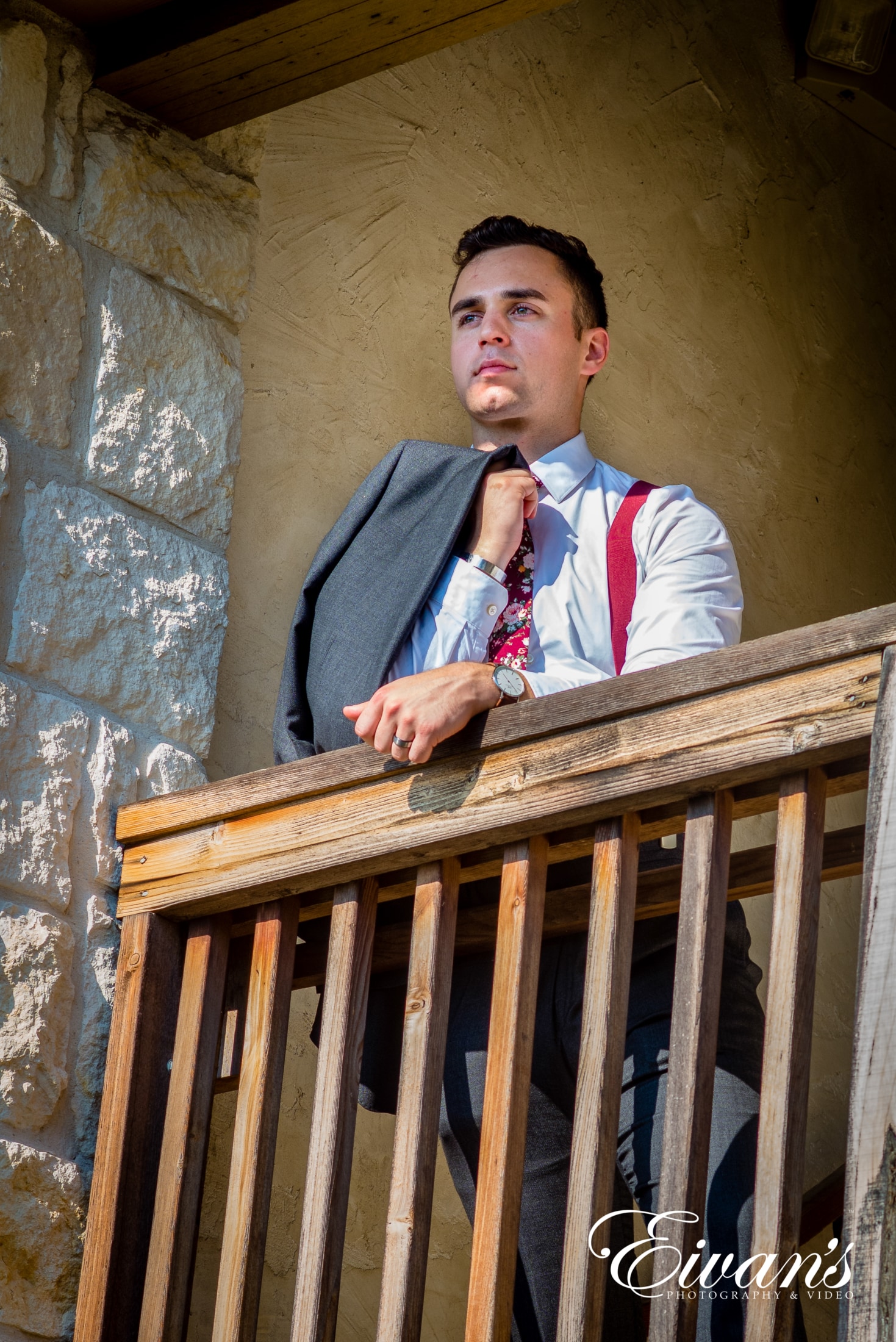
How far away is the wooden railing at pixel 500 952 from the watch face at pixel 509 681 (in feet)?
0.22

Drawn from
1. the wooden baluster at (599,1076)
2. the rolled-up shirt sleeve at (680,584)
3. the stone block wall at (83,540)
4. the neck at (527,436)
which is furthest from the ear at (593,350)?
the wooden baluster at (599,1076)

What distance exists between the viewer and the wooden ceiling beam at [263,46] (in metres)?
2.31

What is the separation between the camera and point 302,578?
2805 millimetres

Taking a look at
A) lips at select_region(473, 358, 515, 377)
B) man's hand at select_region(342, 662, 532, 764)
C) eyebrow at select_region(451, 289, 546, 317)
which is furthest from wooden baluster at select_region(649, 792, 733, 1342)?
eyebrow at select_region(451, 289, 546, 317)

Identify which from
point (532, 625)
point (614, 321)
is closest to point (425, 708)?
point (532, 625)

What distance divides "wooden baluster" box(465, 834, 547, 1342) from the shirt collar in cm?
70

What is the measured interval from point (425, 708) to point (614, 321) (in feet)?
5.84

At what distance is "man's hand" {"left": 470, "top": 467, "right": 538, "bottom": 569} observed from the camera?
218 centimetres

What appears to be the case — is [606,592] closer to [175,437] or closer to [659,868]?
[659,868]

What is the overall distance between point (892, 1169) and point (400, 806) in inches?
28.2

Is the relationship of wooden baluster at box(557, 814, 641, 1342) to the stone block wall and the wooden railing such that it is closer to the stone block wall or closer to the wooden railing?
the wooden railing

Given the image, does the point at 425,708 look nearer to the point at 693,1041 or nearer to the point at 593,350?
the point at 693,1041

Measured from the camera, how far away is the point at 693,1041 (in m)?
1.66

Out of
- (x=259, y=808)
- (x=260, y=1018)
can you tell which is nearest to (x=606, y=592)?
(x=259, y=808)
